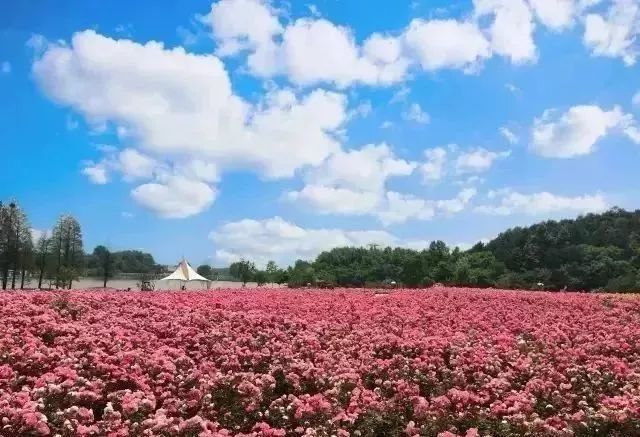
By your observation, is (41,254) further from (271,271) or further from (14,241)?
(271,271)

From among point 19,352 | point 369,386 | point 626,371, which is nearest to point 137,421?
point 19,352

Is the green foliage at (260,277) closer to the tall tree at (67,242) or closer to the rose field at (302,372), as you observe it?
the tall tree at (67,242)

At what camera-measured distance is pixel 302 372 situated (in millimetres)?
→ 7570

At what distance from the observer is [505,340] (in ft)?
32.4

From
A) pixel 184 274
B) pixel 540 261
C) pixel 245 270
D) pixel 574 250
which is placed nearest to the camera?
pixel 184 274

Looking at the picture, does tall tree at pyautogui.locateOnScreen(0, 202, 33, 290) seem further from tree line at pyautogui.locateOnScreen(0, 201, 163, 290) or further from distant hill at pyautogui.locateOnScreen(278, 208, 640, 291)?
distant hill at pyautogui.locateOnScreen(278, 208, 640, 291)

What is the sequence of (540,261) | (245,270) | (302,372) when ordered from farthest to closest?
(245,270) → (540,261) → (302,372)

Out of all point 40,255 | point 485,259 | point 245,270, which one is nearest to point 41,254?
point 40,255

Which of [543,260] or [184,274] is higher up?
[543,260]

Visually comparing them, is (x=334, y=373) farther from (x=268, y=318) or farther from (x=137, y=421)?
(x=268, y=318)

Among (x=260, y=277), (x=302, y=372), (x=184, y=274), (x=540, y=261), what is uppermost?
(x=540, y=261)

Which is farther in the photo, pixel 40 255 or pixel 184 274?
pixel 40 255

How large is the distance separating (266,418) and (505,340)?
4.96 meters

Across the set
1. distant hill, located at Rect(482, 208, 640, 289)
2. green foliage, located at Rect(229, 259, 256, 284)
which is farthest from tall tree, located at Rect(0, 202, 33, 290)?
distant hill, located at Rect(482, 208, 640, 289)
